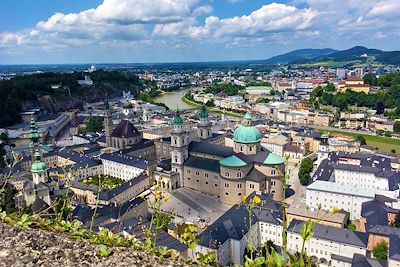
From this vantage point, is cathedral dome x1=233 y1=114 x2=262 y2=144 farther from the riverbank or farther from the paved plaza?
the riverbank

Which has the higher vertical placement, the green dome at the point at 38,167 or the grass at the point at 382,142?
the green dome at the point at 38,167

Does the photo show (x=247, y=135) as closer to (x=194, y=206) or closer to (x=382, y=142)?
(x=194, y=206)

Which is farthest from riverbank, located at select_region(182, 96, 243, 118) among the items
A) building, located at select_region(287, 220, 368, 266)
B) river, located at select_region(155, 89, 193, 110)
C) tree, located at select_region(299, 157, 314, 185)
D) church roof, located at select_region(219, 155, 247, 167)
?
building, located at select_region(287, 220, 368, 266)

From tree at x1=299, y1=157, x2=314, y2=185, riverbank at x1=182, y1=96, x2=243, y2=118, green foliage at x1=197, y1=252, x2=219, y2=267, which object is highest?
green foliage at x1=197, y1=252, x2=219, y2=267

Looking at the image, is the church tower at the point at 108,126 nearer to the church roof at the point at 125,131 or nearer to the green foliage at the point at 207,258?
the church roof at the point at 125,131

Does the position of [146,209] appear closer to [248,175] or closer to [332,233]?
[248,175]

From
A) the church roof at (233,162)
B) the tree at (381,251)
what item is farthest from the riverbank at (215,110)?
the tree at (381,251)
